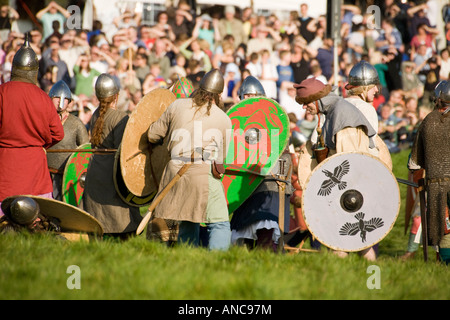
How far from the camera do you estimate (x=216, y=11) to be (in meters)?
13.0

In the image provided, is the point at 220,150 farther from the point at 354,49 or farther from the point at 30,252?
the point at 354,49

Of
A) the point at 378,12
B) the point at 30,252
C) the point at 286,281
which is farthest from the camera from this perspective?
the point at 378,12

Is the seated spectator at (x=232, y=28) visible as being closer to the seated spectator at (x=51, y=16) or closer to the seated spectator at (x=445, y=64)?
the seated spectator at (x=51, y=16)

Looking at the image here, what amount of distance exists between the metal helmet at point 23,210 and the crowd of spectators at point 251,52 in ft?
17.9

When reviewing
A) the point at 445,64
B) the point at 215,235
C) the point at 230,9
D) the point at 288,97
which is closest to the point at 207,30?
the point at 230,9

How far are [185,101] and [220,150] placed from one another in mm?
438

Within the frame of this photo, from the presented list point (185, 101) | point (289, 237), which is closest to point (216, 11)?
point (289, 237)

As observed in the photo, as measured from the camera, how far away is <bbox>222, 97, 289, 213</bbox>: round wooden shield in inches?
260

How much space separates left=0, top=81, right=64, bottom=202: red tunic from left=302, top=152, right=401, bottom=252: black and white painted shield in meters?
1.97

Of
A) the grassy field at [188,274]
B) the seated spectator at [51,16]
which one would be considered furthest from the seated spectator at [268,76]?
the grassy field at [188,274]

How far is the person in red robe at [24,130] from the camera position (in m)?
5.84

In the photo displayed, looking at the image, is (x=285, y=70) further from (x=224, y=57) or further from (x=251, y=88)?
(x=251, y=88)

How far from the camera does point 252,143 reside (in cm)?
668

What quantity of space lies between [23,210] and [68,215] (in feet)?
1.30
